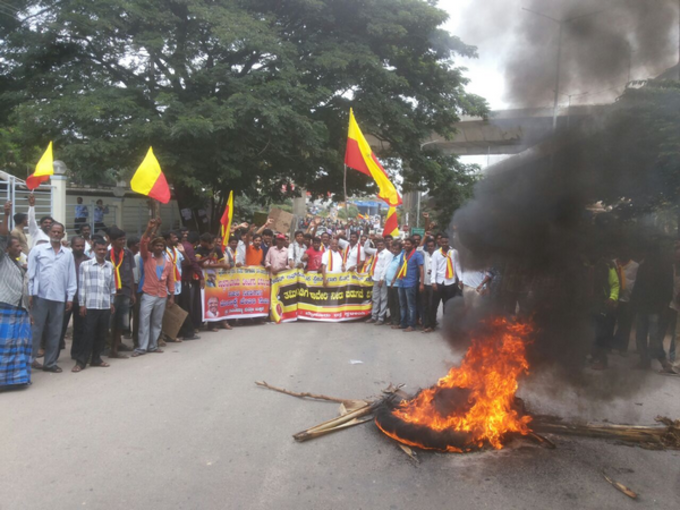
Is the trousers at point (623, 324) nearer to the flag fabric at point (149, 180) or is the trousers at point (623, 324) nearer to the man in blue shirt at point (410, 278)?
the man in blue shirt at point (410, 278)

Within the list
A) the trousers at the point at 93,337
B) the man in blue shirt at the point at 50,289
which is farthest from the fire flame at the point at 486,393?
the man in blue shirt at the point at 50,289

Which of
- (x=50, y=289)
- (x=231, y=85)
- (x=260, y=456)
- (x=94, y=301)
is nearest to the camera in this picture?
(x=260, y=456)

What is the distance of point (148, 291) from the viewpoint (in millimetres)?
7457

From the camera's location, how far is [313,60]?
15.4 metres

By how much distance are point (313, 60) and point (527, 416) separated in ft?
43.0

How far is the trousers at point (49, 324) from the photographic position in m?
6.38

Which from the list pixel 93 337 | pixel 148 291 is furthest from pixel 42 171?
pixel 93 337

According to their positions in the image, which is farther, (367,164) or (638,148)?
(367,164)

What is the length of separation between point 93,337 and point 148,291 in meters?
1.05

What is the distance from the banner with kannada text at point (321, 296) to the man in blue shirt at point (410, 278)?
3.64 feet

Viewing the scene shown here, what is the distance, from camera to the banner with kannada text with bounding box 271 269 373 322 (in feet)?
33.9

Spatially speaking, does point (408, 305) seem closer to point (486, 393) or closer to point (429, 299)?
point (429, 299)

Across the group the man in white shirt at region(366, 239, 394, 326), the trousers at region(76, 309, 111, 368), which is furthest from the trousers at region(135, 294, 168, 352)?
the man in white shirt at region(366, 239, 394, 326)

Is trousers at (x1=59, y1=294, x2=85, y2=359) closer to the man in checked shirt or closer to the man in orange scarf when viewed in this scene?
the man in checked shirt
